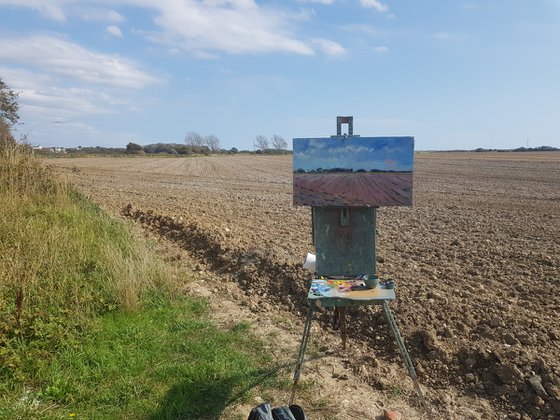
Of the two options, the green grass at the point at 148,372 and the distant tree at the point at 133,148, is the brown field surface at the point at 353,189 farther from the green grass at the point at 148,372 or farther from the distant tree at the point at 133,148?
the distant tree at the point at 133,148

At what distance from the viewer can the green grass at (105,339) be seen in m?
3.66

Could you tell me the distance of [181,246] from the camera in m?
8.37

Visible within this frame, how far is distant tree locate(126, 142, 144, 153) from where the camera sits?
259ft

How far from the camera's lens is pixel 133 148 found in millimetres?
79625

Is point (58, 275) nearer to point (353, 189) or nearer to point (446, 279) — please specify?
point (353, 189)

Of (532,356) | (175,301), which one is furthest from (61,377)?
(532,356)

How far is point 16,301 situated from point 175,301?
1.65 metres

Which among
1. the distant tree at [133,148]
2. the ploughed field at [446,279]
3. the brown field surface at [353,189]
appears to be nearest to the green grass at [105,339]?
the ploughed field at [446,279]

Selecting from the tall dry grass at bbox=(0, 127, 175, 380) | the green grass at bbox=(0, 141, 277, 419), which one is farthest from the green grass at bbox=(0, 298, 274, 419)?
the tall dry grass at bbox=(0, 127, 175, 380)

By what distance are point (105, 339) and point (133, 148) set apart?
7929cm

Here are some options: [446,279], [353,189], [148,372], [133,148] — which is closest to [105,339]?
[148,372]

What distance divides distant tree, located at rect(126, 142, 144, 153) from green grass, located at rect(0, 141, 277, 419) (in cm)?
7552

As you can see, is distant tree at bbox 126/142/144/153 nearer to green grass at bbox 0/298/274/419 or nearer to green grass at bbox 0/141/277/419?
green grass at bbox 0/141/277/419

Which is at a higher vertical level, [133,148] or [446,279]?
[133,148]
